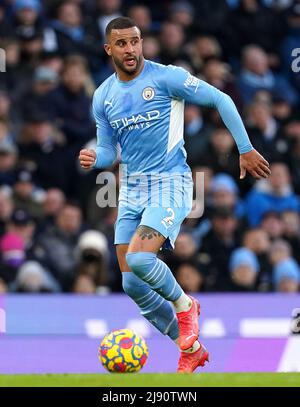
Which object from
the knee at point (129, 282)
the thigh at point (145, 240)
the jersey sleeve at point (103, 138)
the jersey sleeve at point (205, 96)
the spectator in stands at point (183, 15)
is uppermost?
the spectator in stands at point (183, 15)

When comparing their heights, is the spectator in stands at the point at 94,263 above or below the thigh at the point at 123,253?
below

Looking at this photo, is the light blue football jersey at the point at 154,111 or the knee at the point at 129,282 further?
the knee at the point at 129,282

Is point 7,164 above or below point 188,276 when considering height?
above

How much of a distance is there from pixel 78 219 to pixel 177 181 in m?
5.03

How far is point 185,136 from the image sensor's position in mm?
16500

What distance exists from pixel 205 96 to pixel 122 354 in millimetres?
2059

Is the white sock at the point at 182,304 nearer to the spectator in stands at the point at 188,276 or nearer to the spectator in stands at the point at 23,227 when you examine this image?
the spectator in stands at the point at 188,276

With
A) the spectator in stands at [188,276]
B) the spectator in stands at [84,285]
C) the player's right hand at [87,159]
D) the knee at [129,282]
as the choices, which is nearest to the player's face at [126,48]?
the player's right hand at [87,159]

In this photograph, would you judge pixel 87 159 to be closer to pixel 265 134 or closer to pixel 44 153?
pixel 44 153

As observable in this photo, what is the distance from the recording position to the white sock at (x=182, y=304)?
33.4 ft

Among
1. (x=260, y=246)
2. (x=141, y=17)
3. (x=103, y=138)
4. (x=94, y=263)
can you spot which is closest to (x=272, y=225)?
(x=260, y=246)

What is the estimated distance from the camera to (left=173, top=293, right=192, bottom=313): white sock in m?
10.2

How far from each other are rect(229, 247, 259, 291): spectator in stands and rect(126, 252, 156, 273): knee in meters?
5.36

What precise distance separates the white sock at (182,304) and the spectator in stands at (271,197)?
20.6 feet
